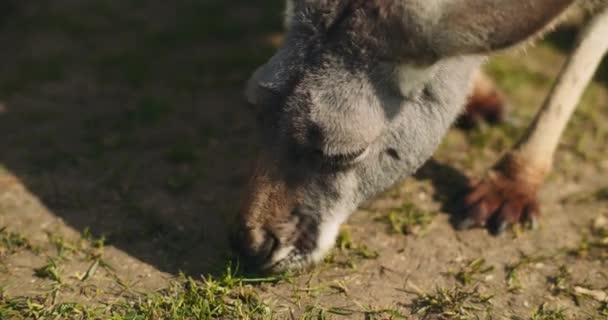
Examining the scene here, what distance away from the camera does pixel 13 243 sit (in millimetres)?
4348

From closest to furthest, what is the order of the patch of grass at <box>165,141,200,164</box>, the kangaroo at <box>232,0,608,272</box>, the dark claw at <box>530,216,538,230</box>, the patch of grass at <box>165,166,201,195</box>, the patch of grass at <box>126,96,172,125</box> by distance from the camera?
the kangaroo at <box>232,0,608,272</box>, the dark claw at <box>530,216,538,230</box>, the patch of grass at <box>165,166,201,195</box>, the patch of grass at <box>165,141,200,164</box>, the patch of grass at <box>126,96,172,125</box>

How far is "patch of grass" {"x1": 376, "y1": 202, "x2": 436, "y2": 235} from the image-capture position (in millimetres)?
4674

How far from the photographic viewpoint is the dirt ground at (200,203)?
3984mm

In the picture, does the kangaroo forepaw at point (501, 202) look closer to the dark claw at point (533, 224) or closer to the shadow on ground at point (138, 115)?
the dark claw at point (533, 224)

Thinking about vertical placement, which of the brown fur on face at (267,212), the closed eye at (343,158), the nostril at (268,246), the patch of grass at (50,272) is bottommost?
the patch of grass at (50,272)

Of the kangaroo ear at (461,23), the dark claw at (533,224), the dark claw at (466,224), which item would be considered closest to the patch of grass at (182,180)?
the dark claw at (466,224)

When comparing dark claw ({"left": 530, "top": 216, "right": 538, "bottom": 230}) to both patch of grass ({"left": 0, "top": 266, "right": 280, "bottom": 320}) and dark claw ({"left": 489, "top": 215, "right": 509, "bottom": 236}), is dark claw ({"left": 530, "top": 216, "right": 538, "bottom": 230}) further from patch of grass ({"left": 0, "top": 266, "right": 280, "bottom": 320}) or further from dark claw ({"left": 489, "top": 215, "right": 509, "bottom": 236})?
patch of grass ({"left": 0, "top": 266, "right": 280, "bottom": 320})

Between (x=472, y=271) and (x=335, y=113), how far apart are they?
1341 millimetres

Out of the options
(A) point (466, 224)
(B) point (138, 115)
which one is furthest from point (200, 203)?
(A) point (466, 224)

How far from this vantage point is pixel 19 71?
680cm

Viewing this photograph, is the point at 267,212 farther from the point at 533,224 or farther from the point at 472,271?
the point at 533,224

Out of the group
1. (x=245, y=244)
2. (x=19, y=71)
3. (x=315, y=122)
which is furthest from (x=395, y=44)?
(x=19, y=71)

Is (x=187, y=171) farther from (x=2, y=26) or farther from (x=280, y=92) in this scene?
(x=2, y=26)

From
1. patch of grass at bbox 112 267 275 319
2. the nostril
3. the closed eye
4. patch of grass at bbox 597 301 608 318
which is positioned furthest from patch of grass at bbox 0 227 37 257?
patch of grass at bbox 597 301 608 318
